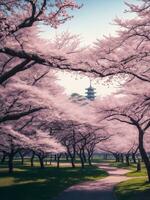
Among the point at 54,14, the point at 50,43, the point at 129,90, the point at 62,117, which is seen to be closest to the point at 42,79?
the point at 62,117

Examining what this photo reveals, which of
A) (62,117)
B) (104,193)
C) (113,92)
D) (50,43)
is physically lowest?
(104,193)

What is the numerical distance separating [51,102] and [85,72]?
7622 millimetres

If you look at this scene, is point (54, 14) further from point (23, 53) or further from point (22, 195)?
point (22, 195)

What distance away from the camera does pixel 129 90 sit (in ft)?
61.6

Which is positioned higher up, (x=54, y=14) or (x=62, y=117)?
(x=54, y=14)

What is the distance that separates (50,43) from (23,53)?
817cm

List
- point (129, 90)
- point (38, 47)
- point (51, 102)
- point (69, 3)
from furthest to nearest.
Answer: point (51, 102)
point (129, 90)
point (38, 47)
point (69, 3)

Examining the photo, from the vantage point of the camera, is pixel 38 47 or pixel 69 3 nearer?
pixel 69 3

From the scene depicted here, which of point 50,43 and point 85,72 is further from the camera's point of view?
point 50,43

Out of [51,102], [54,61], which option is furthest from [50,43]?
[54,61]

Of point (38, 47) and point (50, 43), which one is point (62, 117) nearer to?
point (50, 43)

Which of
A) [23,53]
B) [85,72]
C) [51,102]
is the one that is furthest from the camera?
[51,102]

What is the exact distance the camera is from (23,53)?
1184cm

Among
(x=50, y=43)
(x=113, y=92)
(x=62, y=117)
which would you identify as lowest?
(x=62, y=117)
